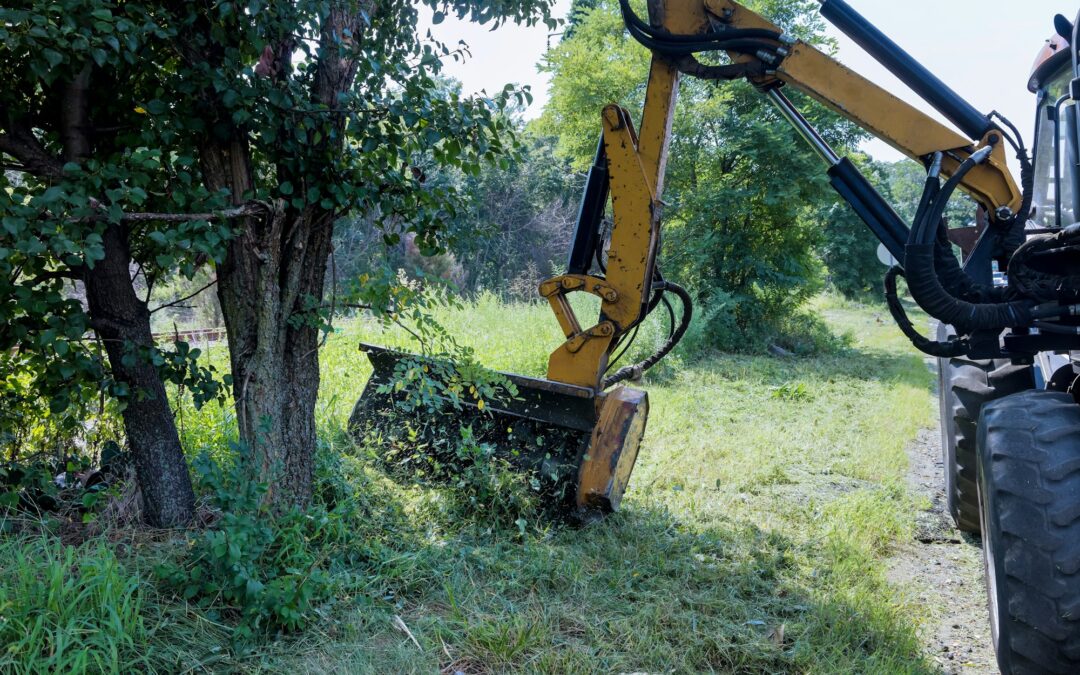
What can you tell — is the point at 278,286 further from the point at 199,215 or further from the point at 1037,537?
the point at 1037,537

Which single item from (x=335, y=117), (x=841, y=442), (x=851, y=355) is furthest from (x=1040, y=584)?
(x=851, y=355)

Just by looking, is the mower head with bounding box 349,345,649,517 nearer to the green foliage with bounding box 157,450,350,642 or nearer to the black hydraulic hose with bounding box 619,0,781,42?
the green foliage with bounding box 157,450,350,642

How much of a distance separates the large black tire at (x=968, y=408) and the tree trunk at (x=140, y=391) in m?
4.17

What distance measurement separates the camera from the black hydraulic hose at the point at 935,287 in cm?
330

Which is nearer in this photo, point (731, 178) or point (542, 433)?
point (542, 433)

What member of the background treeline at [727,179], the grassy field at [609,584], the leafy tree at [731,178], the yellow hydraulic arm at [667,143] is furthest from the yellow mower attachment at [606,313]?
the leafy tree at [731,178]

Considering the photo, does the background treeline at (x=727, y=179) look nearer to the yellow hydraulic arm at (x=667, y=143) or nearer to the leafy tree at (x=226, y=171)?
the yellow hydraulic arm at (x=667, y=143)

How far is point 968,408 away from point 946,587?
39.4 inches

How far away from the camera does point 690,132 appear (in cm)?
1582

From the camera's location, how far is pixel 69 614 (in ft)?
8.51

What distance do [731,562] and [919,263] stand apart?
1.89 meters

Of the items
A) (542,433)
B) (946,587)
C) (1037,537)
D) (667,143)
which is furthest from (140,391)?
(946,587)

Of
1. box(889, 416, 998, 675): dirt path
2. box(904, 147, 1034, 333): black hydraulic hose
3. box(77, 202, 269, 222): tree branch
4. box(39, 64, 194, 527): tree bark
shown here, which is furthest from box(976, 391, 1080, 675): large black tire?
box(39, 64, 194, 527): tree bark

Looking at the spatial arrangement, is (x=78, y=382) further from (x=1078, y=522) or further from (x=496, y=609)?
(x=1078, y=522)
